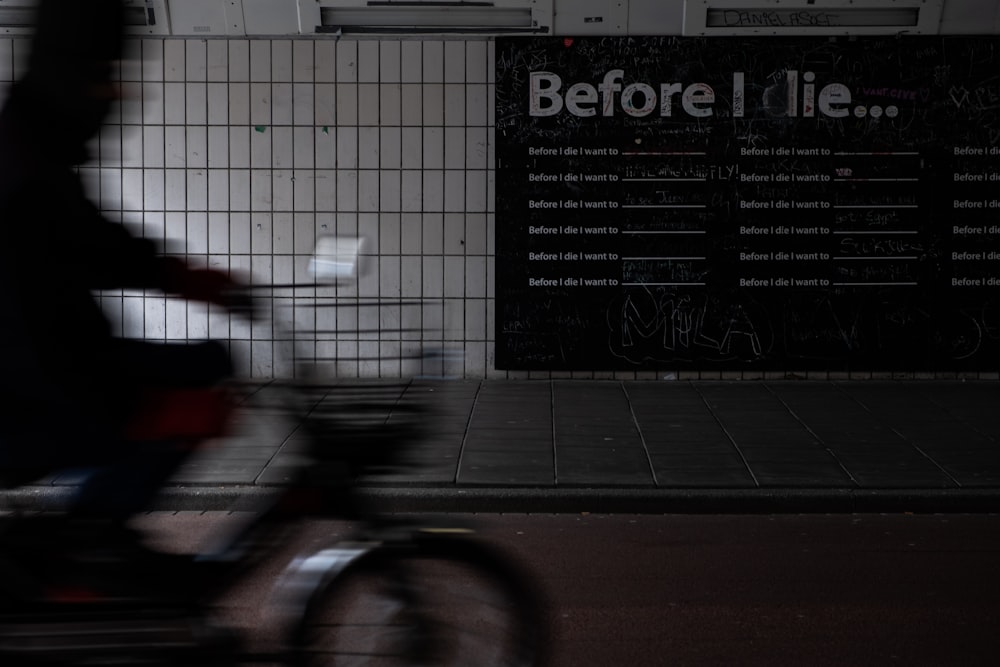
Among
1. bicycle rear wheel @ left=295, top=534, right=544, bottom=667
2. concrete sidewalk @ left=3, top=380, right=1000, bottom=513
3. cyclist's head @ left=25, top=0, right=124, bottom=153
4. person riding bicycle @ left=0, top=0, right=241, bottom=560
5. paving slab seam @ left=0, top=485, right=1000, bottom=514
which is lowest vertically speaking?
paving slab seam @ left=0, top=485, right=1000, bottom=514

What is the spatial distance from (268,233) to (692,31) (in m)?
3.97

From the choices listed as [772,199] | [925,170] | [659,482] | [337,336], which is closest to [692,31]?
[772,199]

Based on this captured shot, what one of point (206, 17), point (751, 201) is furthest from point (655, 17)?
point (206, 17)

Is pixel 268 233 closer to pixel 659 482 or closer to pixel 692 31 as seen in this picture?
pixel 692 31

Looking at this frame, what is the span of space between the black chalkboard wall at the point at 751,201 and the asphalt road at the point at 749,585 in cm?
380

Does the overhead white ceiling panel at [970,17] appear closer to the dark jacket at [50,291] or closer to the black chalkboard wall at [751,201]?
the black chalkboard wall at [751,201]

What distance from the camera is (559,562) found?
6020 millimetres

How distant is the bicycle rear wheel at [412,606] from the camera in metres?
3.29

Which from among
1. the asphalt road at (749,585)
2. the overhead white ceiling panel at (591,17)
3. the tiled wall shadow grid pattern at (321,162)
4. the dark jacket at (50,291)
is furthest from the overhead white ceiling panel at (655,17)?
the dark jacket at (50,291)

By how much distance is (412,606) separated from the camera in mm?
3301

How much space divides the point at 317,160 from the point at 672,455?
438cm

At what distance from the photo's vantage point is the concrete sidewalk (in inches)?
279

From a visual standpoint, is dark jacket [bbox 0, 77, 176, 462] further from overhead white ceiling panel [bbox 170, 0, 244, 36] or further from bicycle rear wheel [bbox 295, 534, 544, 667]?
overhead white ceiling panel [bbox 170, 0, 244, 36]

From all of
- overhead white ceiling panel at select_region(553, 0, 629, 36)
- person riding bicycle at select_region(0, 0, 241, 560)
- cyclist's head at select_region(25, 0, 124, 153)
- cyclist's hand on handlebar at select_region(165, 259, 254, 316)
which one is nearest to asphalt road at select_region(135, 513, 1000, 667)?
person riding bicycle at select_region(0, 0, 241, 560)
